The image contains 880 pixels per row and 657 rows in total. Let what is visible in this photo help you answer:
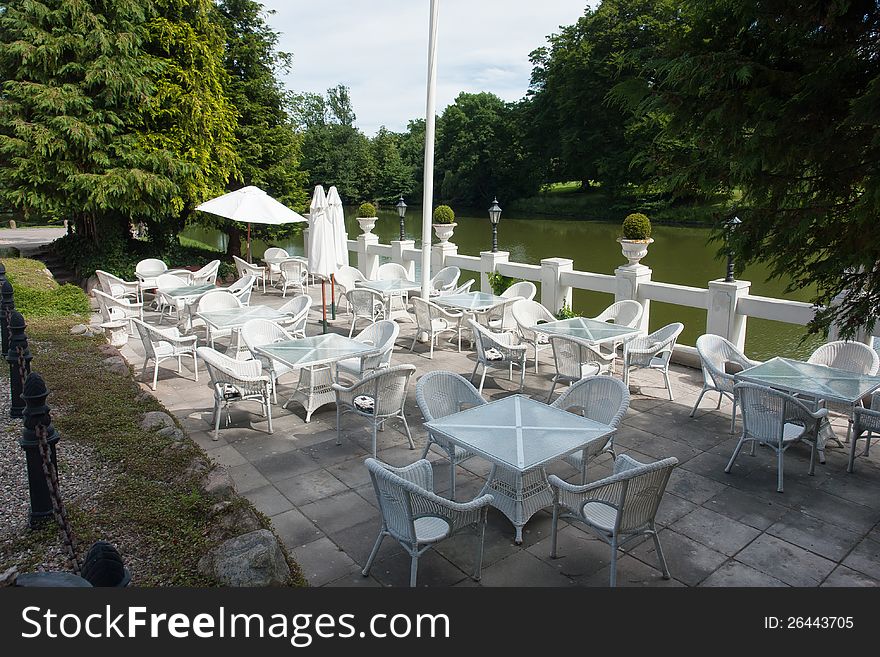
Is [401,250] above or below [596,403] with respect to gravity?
above

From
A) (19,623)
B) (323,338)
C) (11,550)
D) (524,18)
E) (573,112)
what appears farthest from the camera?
(573,112)

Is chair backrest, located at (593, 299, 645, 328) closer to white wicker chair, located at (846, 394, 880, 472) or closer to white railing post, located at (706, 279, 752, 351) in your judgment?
white railing post, located at (706, 279, 752, 351)

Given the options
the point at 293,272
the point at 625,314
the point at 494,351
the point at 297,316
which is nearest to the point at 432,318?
the point at 494,351

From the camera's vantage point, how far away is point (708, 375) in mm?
6172

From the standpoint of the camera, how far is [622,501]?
3.40 m

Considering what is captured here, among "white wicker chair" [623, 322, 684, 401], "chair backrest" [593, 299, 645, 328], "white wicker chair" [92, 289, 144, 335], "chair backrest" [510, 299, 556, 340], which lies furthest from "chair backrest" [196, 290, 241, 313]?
"white wicker chair" [623, 322, 684, 401]

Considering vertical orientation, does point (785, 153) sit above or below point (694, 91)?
below

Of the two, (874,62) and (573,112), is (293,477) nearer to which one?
(874,62)

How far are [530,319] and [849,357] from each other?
355 cm

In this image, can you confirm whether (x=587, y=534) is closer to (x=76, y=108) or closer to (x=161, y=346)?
(x=161, y=346)

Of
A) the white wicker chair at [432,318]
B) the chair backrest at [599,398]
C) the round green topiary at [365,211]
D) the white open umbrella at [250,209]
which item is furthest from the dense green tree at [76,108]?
the chair backrest at [599,398]

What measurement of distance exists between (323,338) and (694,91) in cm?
438

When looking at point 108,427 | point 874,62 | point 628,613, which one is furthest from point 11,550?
point 874,62

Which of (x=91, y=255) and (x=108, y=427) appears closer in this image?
(x=108, y=427)
